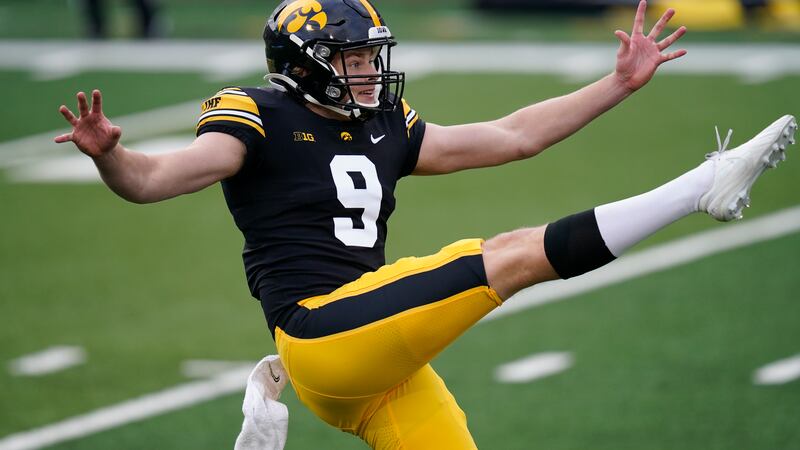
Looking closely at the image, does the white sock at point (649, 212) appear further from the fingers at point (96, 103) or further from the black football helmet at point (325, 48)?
the fingers at point (96, 103)

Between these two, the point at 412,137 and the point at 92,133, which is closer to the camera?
the point at 92,133

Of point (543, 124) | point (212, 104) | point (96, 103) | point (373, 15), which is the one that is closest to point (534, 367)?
point (543, 124)

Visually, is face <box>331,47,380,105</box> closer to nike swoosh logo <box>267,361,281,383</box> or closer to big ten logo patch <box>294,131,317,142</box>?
big ten logo patch <box>294,131,317,142</box>

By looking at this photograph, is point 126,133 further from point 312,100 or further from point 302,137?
point 302,137

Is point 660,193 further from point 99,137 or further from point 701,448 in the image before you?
point 701,448

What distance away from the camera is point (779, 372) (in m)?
6.74

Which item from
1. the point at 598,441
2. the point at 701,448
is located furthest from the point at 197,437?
the point at 701,448

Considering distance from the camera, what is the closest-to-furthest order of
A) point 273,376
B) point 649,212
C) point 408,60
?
1. point 649,212
2. point 273,376
3. point 408,60

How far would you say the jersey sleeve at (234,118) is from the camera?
4461 mm

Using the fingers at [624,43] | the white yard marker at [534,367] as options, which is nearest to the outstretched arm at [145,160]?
the fingers at [624,43]

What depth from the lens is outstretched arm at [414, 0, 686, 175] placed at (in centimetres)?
484

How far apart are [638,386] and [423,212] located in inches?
145

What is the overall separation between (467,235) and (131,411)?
337 cm

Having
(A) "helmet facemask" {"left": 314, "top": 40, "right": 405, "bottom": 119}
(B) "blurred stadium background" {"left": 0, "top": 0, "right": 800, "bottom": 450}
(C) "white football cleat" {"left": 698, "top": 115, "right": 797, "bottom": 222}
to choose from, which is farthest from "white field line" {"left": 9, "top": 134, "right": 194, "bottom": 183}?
(C) "white football cleat" {"left": 698, "top": 115, "right": 797, "bottom": 222}
